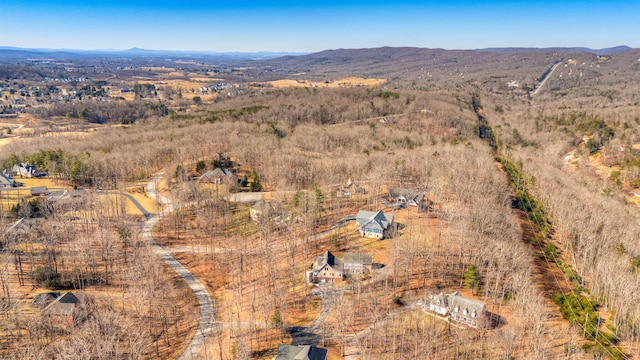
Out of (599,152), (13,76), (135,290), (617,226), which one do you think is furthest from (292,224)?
(13,76)

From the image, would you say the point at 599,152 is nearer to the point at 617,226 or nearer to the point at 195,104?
the point at 617,226

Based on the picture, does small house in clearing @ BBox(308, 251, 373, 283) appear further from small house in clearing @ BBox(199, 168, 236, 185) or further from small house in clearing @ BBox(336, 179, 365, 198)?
small house in clearing @ BBox(199, 168, 236, 185)

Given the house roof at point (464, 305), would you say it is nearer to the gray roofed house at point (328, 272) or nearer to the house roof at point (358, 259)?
the house roof at point (358, 259)

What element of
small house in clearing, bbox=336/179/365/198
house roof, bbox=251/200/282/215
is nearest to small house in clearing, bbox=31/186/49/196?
house roof, bbox=251/200/282/215

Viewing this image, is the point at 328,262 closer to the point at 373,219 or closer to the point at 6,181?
the point at 373,219

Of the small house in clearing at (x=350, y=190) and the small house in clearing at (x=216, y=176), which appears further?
the small house in clearing at (x=216, y=176)

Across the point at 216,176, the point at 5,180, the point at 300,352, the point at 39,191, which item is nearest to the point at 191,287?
the point at 300,352

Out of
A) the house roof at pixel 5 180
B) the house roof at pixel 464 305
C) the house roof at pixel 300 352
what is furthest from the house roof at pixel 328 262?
the house roof at pixel 5 180
